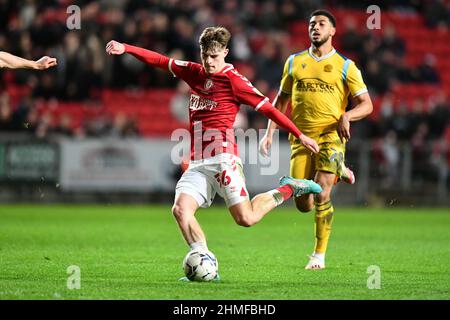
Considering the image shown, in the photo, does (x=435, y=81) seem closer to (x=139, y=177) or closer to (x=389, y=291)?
(x=139, y=177)

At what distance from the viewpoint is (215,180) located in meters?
8.84

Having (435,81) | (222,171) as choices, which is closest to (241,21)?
(435,81)

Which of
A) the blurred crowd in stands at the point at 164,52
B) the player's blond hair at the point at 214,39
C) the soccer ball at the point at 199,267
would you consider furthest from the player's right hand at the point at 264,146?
the blurred crowd in stands at the point at 164,52

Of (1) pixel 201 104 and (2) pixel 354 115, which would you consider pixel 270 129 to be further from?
(1) pixel 201 104

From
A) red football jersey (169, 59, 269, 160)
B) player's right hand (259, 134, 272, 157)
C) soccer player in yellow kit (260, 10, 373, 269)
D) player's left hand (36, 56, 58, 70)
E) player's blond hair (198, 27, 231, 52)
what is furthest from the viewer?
player's right hand (259, 134, 272, 157)

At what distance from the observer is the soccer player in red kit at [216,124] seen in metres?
8.66

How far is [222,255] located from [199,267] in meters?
2.93

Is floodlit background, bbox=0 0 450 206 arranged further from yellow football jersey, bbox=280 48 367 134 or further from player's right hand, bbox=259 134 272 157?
yellow football jersey, bbox=280 48 367 134

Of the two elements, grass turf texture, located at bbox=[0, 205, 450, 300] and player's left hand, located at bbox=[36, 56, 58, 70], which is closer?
grass turf texture, located at bbox=[0, 205, 450, 300]

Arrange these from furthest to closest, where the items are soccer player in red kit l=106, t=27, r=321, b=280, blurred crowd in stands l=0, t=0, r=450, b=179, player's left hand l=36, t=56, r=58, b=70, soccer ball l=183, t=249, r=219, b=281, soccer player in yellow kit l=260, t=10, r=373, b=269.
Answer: blurred crowd in stands l=0, t=0, r=450, b=179 → soccer player in yellow kit l=260, t=10, r=373, b=269 → player's left hand l=36, t=56, r=58, b=70 → soccer player in red kit l=106, t=27, r=321, b=280 → soccer ball l=183, t=249, r=219, b=281

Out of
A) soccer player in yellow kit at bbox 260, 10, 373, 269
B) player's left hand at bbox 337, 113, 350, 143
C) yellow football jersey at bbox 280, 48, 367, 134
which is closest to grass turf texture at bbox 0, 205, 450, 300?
soccer player in yellow kit at bbox 260, 10, 373, 269

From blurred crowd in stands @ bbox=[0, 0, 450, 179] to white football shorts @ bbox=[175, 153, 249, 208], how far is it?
1212cm

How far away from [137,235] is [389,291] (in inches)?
262

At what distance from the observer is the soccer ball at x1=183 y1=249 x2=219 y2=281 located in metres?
8.32
